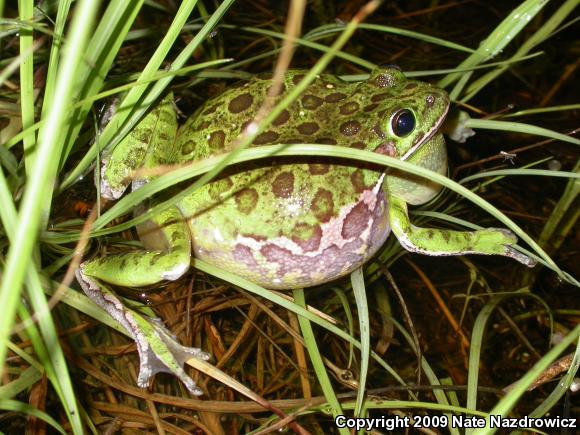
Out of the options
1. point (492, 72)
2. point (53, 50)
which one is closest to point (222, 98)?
point (53, 50)

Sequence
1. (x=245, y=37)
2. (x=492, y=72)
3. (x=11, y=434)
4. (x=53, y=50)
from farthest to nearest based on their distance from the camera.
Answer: (x=245, y=37) < (x=492, y=72) < (x=11, y=434) < (x=53, y=50)

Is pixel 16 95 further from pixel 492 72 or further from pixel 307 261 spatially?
pixel 492 72

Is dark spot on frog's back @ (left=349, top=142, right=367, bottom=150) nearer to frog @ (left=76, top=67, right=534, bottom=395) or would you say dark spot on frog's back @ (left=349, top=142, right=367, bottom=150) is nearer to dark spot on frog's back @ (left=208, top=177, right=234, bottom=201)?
frog @ (left=76, top=67, right=534, bottom=395)

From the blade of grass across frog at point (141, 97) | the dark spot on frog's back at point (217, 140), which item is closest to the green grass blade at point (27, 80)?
the blade of grass across frog at point (141, 97)

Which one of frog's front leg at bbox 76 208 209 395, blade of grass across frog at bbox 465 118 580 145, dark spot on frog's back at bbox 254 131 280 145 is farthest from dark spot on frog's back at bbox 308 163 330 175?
blade of grass across frog at bbox 465 118 580 145

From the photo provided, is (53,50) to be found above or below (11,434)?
above

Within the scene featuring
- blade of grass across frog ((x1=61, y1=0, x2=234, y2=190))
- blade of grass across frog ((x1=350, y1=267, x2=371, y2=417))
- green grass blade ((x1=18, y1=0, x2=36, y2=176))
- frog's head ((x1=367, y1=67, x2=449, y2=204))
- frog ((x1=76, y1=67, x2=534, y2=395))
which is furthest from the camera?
frog's head ((x1=367, y1=67, x2=449, y2=204))
